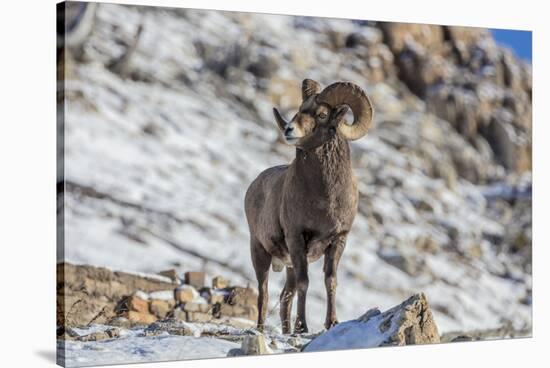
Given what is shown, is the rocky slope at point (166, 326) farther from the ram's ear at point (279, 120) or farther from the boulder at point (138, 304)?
the ram's ear at point (279, 120)

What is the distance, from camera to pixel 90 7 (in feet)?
33.8

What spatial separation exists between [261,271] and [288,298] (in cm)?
35

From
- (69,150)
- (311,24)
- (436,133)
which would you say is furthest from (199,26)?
(436,133)

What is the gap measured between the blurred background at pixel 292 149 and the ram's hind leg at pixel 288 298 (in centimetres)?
206

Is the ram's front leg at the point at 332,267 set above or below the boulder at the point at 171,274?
below

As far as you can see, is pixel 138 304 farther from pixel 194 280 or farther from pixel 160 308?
pixel 194 280

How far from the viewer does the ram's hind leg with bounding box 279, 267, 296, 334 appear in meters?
9.78

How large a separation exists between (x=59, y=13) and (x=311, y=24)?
3557 mm

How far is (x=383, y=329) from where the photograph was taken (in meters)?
9.62

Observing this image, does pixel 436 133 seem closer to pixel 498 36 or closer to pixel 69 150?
pixel 498 36

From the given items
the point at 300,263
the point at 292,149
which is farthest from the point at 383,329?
the point at 292,149

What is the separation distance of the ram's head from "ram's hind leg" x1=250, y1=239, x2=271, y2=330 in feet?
3.83

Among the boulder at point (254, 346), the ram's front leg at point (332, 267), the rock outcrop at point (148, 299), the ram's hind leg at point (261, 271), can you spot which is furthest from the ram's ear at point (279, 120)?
the rock outcrop at point (148, 299)

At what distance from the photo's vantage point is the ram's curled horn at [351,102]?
936 centimetres
